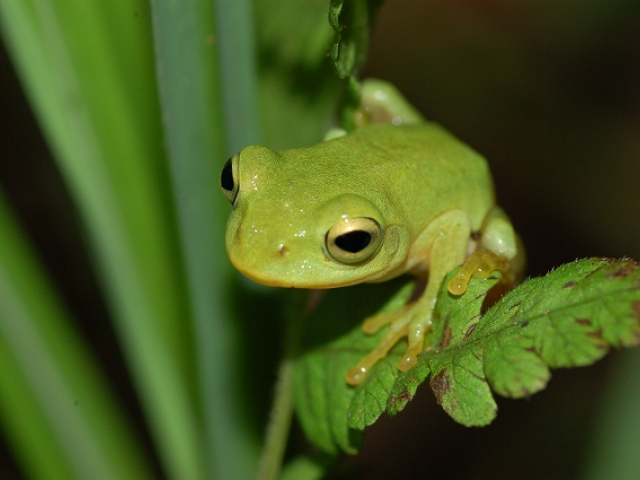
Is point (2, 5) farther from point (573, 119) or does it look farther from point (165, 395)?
point (573, 119)

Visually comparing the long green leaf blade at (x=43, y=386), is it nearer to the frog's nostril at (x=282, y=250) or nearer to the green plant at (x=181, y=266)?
the green plant at (x=181, y=266)

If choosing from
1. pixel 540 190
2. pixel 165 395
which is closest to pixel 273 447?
pixel 165 395

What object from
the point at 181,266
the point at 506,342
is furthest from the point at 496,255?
the point at 181,266

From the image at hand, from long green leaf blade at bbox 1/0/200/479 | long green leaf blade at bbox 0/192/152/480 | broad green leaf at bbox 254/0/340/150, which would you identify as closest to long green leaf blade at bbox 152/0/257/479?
broad green leaf at bbox 254/0/340/150

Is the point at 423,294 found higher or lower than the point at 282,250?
lower

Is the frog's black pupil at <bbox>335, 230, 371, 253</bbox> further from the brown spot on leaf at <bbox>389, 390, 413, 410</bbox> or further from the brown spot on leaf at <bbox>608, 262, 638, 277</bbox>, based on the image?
the brown spot on leaf at <bbox>608, 262, 638, 277</bbox>

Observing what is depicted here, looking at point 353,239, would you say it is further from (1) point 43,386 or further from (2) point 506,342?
(1) point 43,386

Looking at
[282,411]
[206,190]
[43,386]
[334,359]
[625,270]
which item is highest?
[625,270]
